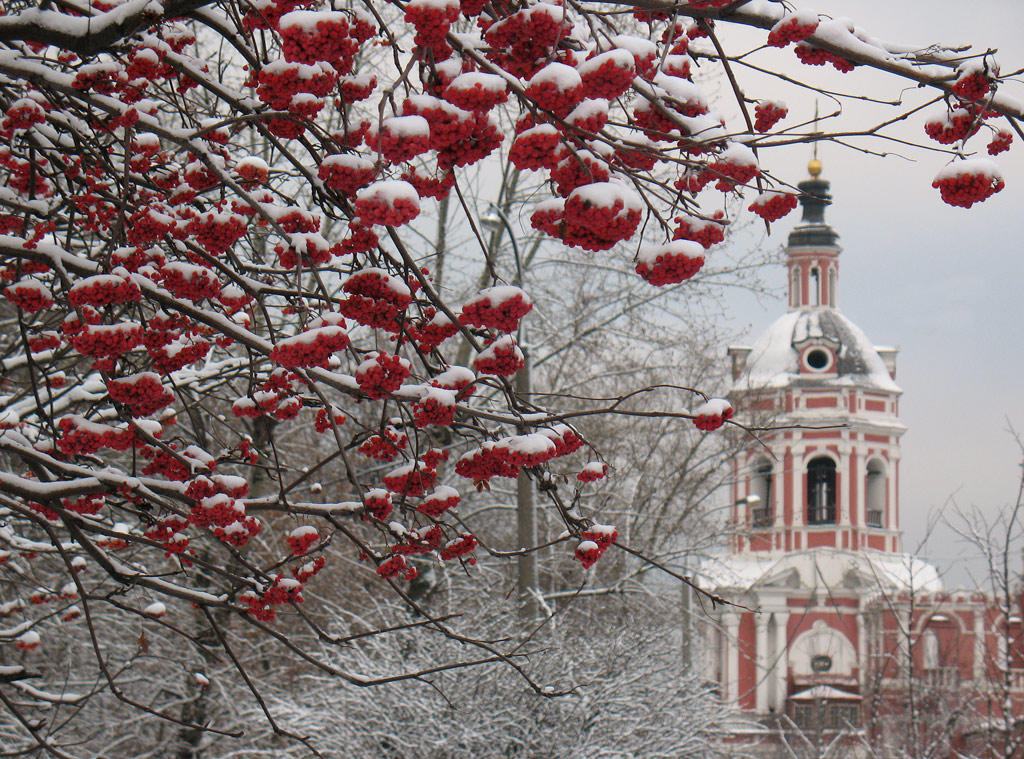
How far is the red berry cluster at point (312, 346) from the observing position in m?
2.92

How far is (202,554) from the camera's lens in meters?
12.9

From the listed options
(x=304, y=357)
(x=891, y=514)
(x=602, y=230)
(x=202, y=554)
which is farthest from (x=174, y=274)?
(x=891, y=514)

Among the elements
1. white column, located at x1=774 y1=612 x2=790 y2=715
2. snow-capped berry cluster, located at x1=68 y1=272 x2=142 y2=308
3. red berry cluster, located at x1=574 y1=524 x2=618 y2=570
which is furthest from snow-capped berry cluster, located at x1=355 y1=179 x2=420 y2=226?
white column, located at x1=774 y1=612 x2=790 y2=715

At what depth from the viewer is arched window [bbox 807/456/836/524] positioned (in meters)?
43.7

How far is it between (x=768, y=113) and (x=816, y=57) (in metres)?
0.43

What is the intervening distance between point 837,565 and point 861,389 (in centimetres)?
636

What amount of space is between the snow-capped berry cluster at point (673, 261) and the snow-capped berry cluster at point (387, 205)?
22.6 inches

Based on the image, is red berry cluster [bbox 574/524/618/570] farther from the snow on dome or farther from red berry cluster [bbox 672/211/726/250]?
the snow on dome

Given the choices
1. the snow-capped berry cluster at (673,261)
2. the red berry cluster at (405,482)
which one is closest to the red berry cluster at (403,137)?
the snow-capped berry cluster at (673,261)

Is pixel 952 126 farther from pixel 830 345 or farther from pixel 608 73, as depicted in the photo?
pixel 830 345

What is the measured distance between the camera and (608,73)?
2.46 m

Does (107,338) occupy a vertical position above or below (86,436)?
above

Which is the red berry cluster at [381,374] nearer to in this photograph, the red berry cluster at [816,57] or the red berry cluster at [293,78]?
the red berry cluster at [293,78]

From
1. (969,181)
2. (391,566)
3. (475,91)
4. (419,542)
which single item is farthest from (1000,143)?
(391,566)
